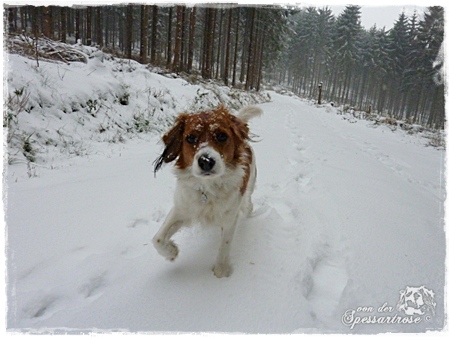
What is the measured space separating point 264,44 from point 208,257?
29.7 m

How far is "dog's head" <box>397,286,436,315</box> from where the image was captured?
69.8 inches

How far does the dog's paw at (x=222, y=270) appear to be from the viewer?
2.10 meters

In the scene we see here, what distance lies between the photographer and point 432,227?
2.90 meters

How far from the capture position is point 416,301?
1.85m

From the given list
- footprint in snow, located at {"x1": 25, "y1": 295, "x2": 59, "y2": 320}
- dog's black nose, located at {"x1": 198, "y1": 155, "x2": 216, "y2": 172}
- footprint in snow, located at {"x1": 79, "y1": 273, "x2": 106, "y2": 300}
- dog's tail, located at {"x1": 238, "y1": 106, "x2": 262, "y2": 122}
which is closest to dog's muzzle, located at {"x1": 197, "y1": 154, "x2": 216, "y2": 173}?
dog's black nose, located at {"x1": 198, "y1": 155, "x2": 216, "y2": 172}

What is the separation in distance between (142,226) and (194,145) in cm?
105

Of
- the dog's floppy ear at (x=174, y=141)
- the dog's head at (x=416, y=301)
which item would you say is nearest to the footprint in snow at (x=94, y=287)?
the dog's floppy ear at (x=174, y=141)

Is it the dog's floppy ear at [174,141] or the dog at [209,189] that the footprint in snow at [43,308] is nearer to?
the dog at [209,189]

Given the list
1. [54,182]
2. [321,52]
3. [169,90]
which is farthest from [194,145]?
[321,52]

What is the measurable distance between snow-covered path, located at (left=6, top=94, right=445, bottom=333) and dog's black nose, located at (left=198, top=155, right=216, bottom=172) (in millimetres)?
834

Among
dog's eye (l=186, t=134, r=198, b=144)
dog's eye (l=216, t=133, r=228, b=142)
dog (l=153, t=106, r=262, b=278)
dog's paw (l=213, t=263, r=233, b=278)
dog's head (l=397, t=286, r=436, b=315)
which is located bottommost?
dog's paw (l=213, t=263, r=233, b=278)

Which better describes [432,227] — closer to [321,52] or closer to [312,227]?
[312,227]

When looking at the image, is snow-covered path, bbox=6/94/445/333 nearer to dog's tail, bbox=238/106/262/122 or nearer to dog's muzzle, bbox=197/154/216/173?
dog's muzzle, bbox=197/154/216/173

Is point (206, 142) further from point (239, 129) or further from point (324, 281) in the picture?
point (324, 281)
